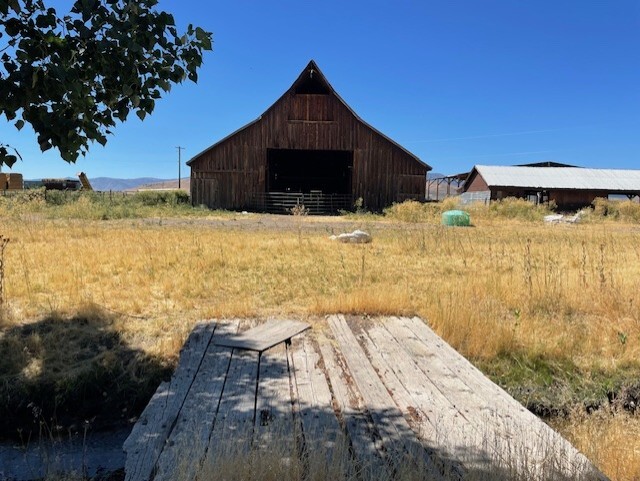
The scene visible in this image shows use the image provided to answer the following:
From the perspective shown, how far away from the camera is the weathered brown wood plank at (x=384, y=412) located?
2.70m

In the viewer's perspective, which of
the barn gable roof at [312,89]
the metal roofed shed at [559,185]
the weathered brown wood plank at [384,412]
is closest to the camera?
the weathered brown wood plank at [384,412]

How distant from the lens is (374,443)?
2.84m

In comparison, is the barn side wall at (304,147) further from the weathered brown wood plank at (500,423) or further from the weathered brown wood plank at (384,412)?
the weathered brown wood plank at (500,423)

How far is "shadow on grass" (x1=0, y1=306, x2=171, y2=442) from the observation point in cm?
440

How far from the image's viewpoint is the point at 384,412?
328cm

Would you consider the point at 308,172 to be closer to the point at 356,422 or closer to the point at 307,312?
the point at 307,312

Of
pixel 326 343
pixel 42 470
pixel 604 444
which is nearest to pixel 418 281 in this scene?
pixel 326 343

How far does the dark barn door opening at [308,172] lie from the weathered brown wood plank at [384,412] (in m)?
30.9

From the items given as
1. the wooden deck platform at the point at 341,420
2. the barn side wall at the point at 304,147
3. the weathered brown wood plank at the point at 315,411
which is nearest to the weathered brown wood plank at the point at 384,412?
the wooden deck platform at the point at 341,420

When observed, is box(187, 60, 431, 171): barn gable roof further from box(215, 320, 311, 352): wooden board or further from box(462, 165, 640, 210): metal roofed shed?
box(215, 320, 311, 352): wooden board

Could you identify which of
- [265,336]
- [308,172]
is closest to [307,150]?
[308,172]

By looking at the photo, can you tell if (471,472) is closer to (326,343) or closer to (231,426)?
(231,426)

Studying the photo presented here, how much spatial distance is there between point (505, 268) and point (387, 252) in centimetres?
276

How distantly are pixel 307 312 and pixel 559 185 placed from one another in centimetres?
3896
